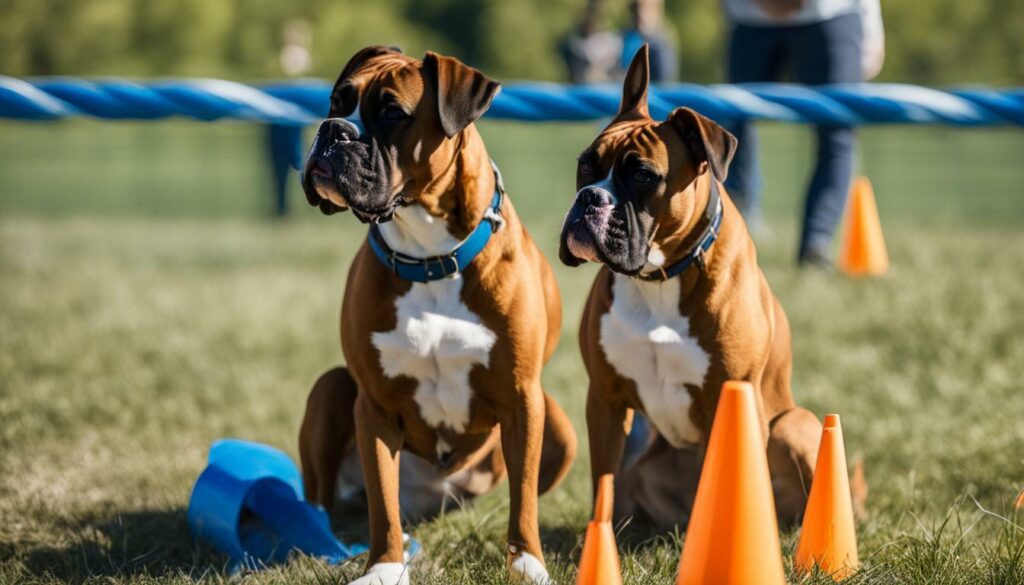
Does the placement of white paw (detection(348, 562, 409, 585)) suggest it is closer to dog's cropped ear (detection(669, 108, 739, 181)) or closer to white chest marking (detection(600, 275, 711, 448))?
white chest marking (detection(600, 275, 711, 448))

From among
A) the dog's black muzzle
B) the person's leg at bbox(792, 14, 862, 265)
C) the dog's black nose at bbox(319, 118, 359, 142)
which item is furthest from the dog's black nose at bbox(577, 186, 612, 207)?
the person's leg at bbox(792, 14, 862, 265)

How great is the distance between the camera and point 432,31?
3281 cm

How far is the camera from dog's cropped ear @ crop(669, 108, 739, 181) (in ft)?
10.6

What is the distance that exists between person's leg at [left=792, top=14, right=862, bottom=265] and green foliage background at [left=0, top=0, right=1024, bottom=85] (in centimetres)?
1530

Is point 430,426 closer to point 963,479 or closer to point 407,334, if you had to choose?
point 407,334

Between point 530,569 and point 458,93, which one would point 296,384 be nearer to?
point 530,569

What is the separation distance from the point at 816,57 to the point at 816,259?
1522 mm

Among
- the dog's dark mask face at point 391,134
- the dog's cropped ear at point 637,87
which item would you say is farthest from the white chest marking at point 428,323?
the dog's cropped ear at point 637,87

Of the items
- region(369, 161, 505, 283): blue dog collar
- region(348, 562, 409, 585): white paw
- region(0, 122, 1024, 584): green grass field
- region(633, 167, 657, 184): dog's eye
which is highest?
region(633, 167, 657, 184): dog's eye

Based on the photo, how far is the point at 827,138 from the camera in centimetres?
761

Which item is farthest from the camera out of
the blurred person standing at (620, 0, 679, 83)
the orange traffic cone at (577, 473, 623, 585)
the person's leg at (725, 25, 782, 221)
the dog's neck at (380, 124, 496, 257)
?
the blurred person standing at (620, 0, 679, 83)

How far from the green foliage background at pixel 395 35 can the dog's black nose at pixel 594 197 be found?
64.9ft

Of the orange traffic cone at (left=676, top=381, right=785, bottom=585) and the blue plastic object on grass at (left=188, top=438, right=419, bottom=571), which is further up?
the orange traffic cone at (left=676, top=381, right=785, bottom=585)

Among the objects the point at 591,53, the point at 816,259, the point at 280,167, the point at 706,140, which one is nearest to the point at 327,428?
the point at 706,140
